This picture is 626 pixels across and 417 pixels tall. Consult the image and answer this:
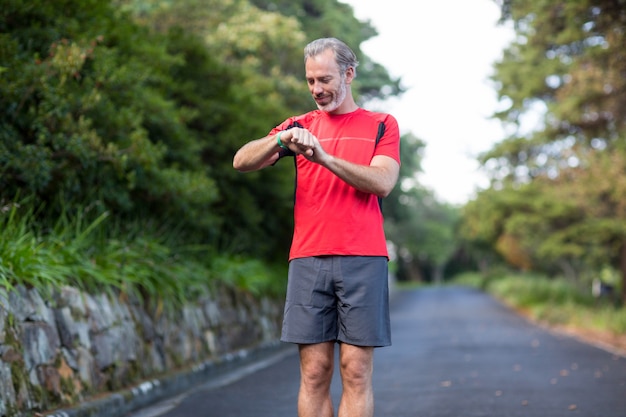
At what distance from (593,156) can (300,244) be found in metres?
18.0

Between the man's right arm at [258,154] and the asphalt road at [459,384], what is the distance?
3.55 meters

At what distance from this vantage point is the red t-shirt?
12.9ft

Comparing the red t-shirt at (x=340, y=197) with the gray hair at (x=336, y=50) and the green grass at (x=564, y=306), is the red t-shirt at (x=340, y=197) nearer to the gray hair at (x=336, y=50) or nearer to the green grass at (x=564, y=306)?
the gray hair at (x=336, y=50)

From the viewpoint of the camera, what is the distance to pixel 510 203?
26.3 m

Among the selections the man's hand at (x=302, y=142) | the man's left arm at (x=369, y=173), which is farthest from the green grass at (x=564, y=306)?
the man's hand at (x=302, y=142)

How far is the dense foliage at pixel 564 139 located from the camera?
13797mm

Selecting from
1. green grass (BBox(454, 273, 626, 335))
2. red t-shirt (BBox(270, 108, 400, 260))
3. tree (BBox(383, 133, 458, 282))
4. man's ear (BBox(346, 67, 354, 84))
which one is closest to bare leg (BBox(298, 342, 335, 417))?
red t-shirt (BBox(270, 108, 400, 260))

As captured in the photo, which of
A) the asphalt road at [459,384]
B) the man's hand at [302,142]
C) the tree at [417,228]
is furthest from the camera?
the tree at [417,228]

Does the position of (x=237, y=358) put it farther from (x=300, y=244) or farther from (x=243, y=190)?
(x=300, y=244)

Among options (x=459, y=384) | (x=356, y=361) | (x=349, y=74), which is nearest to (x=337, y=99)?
(x=349, y=74)

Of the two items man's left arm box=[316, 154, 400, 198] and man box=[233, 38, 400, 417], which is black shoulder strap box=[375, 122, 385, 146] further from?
man's left arm box=[316, 154, 400, 198]

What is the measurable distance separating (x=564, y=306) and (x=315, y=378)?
2112cm

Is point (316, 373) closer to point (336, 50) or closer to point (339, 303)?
point (339, 303)

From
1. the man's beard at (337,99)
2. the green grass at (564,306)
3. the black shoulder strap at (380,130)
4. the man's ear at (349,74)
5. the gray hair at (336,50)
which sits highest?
the gray hair at (336,50)
